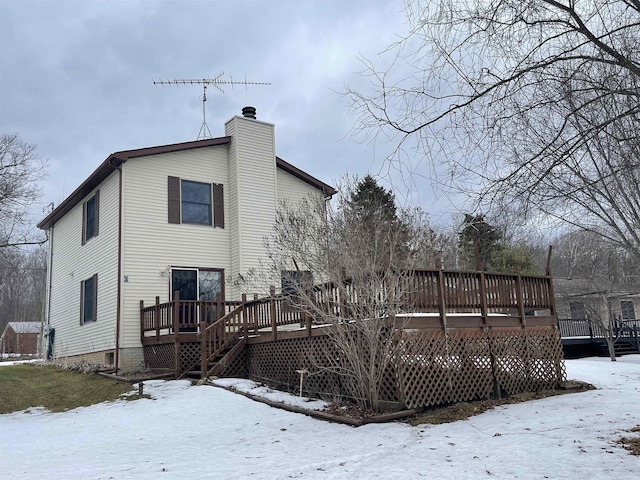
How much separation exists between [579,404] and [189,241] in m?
10.3

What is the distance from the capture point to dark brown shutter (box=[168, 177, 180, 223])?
14742 mm

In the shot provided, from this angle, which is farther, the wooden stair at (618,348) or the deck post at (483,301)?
the wooden stair at (618,348)

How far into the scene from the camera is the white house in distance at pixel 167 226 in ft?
46.0

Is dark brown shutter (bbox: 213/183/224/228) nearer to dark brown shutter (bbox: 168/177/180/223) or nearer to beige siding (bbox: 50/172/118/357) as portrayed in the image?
dark brown shutter (bbox: 168/177/180/223)

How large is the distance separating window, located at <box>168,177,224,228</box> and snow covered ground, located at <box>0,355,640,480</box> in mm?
6284

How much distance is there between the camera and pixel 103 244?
1516cm

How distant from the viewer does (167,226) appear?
14609mm

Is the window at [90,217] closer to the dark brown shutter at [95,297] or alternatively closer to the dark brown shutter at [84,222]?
the dark brown shutter at [84,222]

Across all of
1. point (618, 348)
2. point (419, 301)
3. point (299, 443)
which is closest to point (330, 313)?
point (419, 301)

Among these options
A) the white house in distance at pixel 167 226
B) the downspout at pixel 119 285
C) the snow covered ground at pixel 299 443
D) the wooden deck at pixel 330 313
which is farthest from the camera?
the white house in distance at pixel 167 226

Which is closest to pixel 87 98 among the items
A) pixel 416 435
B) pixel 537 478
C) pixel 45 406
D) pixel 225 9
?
pixel 45 406

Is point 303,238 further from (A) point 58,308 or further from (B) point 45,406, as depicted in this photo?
(A) point 58,308

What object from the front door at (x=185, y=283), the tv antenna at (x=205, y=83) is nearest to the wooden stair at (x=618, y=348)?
the front door at (x=185, y=283)

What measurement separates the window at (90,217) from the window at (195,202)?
2.76 metres
